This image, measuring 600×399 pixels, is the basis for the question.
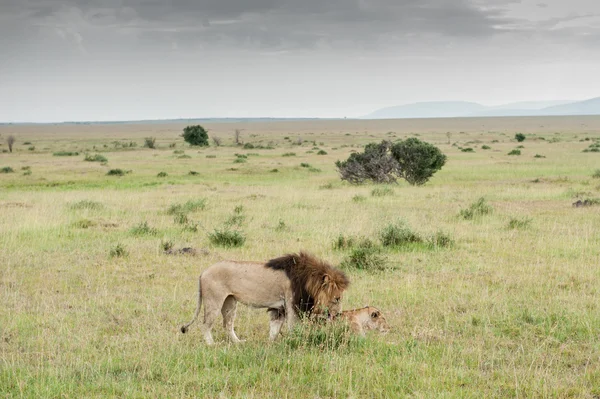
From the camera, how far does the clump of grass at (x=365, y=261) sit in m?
11.7

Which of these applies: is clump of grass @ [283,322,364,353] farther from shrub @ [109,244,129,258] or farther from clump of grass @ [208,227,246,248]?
clump of grass @ [208,227,246,248]

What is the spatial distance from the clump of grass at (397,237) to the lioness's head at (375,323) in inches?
250

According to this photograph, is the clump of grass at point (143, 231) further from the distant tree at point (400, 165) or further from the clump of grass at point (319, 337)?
the distant tree at point (400, 165)

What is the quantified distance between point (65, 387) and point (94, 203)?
16.3 m

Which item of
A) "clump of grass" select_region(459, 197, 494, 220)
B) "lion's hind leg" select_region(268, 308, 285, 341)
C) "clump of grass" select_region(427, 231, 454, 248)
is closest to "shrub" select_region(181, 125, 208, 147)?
"clump of grass" select_region(459, 197, 494, 220)

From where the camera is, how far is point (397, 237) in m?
14.1

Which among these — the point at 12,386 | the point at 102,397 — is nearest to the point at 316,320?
the point at 102,397

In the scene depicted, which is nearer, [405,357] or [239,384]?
[239,384]

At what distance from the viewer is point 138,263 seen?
487 inches

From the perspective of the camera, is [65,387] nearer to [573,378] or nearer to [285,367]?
[285,367]

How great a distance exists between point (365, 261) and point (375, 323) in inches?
164

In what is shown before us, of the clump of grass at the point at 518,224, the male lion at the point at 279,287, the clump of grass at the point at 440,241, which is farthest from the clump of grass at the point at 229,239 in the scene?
the clump of grass at the point at 518,224

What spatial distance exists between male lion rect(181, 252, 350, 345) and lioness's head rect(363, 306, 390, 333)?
66 cm

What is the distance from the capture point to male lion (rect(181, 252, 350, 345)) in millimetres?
7023
